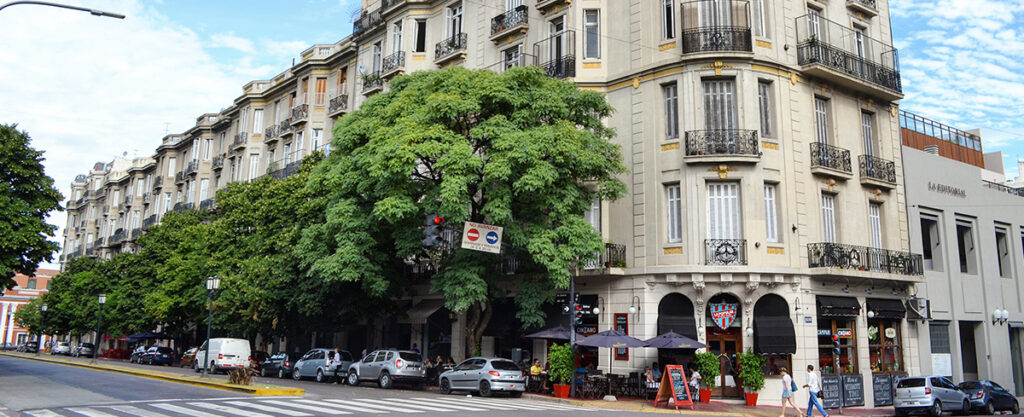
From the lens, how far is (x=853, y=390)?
26.0m

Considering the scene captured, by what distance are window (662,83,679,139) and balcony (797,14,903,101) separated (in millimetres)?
4993

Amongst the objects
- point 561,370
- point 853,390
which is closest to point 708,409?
point 561,370

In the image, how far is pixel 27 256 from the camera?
99.2 ft

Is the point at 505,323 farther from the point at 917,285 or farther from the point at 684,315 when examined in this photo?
the point at 917,285

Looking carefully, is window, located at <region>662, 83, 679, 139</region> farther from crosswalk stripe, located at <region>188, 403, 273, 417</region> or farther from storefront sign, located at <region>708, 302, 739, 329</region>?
crosswalk stripe, located at <region>188, 403, 273, 417</region>

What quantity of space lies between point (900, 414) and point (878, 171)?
10.00 meters

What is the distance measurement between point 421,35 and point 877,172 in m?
22.7

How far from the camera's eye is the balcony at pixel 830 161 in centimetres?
2730

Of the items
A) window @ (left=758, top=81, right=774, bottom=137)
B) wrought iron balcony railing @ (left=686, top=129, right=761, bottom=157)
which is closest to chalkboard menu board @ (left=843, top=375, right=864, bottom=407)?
wrought iron balcony railing @ (left=686, top=129, right=761, bottom=157)

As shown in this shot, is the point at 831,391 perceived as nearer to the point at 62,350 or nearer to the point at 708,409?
the point at 708,409

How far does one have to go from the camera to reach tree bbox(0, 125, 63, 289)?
29250mm

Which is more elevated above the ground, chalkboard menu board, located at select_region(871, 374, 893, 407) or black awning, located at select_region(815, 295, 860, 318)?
black awning, located at select_region(815, 295, 860, 318)

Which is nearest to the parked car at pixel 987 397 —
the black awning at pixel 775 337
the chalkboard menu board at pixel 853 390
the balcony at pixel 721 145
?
the chalkboard menu board at pixel 853 390

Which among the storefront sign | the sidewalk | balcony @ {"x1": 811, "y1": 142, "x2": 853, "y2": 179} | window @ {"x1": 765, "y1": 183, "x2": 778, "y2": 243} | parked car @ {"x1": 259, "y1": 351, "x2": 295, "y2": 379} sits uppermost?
balcony @ {"x1": 811, "y1": 142, "x2": 853, "y2": 179}
